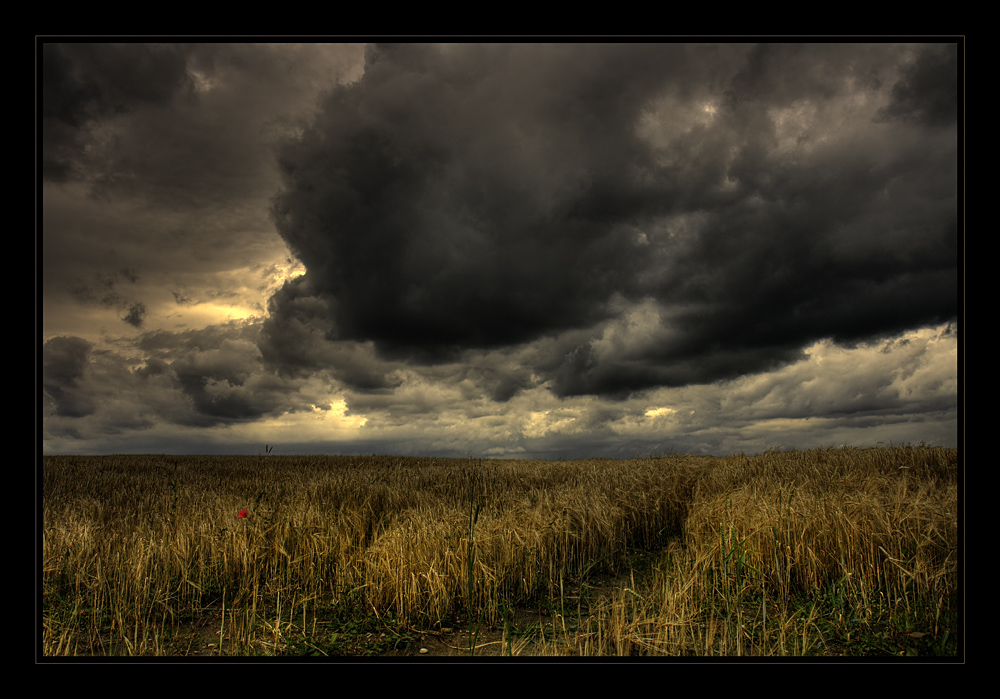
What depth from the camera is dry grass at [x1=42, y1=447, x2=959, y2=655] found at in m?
4.62

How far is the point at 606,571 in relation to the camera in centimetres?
767

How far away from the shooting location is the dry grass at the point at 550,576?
462 cm

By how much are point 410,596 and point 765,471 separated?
1029 centimetres

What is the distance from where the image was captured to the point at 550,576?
6371mm
